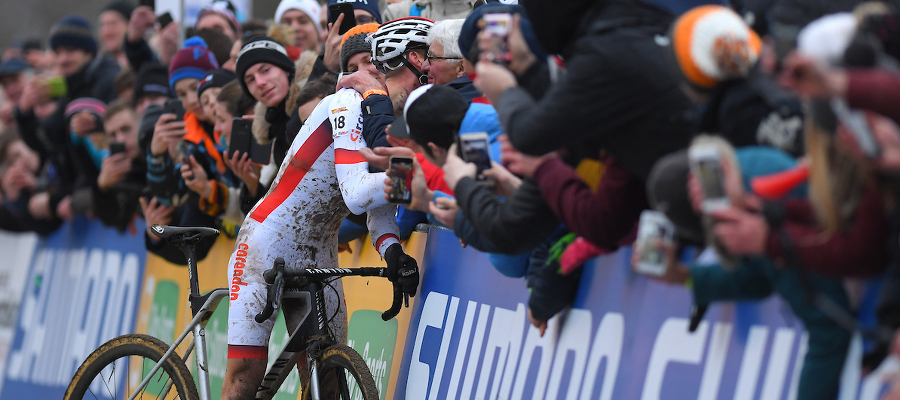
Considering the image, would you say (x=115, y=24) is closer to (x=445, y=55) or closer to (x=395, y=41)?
(x=395, y=41)

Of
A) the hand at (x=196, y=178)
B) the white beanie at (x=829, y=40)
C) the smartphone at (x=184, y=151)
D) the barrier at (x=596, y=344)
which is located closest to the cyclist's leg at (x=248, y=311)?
the barrier at (x=596, y=344)

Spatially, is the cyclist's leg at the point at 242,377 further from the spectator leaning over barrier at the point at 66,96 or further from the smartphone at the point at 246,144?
the spectator leaning over barrier at the point at 66,96

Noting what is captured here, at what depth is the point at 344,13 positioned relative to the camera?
6.55 meters

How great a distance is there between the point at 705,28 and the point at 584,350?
154cm

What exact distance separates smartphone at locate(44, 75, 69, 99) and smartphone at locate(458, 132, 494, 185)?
8.46 meters

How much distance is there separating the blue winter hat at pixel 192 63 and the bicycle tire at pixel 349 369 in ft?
13.3

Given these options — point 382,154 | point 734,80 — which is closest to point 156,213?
point 382,154

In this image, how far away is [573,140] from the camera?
314 centimetres

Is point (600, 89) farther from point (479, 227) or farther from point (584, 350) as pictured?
point (584, 350)

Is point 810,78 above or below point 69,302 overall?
above

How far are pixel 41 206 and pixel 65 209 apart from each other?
0.54 meters

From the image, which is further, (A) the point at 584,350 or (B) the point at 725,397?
(A) the point at 584,350

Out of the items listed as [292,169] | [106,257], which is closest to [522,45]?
[292,169]

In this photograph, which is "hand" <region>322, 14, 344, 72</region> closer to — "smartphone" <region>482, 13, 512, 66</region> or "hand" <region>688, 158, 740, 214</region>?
"smartphone" <region>482, 13, 512, 66</region>
